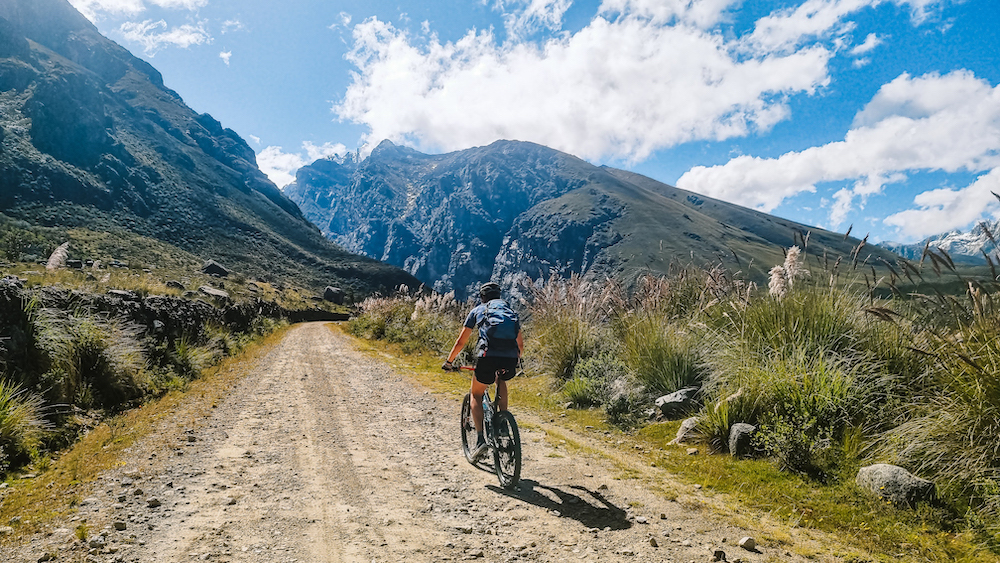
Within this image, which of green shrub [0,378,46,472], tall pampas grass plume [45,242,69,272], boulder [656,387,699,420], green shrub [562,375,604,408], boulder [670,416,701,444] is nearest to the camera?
green shrub [0,378,46,472]

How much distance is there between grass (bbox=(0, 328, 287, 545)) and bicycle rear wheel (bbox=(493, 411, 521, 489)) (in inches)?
135

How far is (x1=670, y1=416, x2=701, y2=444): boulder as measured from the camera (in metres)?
5.98

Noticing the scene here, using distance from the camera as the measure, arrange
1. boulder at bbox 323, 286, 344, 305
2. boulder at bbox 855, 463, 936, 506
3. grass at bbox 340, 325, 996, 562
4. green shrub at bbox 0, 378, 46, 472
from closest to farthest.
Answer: grass at bbox 340, 325, 996, 562 < boulder at bbox 855, 463, 936, 506 < green shrub at bbox 0, 378, 46, 472 < boulder at bbox 323, 286, 344, 305

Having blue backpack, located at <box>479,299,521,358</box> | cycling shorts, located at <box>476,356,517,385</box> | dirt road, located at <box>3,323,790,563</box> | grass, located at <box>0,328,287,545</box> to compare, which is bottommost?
grass, located at <box>0,328,287,545</box>

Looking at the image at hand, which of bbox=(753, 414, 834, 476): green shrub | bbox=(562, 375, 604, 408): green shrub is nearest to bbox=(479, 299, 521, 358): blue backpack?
bbox=(753, 414, 834, 476): green shrub

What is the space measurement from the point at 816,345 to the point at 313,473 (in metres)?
6.04

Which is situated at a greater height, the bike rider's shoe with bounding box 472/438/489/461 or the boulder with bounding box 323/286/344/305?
the boulder with bounding box 323/286/344/305

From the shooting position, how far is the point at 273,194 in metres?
186

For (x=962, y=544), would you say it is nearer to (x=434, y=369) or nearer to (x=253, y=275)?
(x=434, y=369)

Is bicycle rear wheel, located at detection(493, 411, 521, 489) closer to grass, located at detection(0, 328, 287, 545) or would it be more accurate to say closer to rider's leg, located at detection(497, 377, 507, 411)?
rider's leg, located at detection(497, 377, 507, 411)

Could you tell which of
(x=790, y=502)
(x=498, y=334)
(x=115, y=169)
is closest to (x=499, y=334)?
(x=498, y=334)

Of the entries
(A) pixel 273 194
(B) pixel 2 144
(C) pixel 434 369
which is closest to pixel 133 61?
(A) pixel 273 194

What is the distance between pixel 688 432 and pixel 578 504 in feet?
7.76

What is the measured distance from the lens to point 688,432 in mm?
6055
